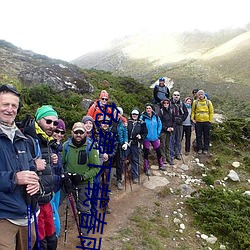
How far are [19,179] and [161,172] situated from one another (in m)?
7.16

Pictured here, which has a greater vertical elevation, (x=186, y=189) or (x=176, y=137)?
(x=176, y=137)

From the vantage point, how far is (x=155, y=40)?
152m

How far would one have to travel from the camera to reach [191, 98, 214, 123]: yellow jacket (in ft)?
34.4

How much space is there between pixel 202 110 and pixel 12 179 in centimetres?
860

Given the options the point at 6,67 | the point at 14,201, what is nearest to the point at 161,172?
the point at 14,201

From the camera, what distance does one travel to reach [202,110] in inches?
414

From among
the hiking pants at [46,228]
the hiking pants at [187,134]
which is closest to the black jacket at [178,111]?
the hiking pants at [187,134]

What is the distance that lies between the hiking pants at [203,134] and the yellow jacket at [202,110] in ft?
0.79

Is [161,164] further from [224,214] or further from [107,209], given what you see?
[107,209]

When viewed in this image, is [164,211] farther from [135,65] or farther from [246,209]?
[135,65]

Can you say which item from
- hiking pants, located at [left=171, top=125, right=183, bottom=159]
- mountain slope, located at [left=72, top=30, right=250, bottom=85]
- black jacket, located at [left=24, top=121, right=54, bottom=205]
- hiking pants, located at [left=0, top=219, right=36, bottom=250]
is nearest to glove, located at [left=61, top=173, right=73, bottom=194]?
black jacket, located at [left=24, top=121, right=54, bottom=205]

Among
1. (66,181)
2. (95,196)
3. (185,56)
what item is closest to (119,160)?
(95,196)

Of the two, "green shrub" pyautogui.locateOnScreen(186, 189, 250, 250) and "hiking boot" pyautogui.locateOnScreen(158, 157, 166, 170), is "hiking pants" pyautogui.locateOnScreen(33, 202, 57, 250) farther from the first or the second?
"hiking boot" pyautogui.locateOnScreen(158, 157, 166, 170)

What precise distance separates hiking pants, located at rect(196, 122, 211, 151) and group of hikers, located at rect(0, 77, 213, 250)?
1.4 inches
